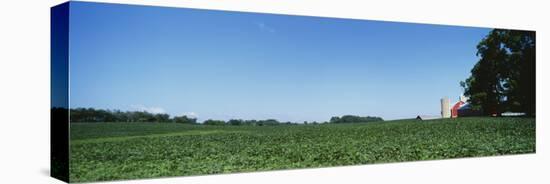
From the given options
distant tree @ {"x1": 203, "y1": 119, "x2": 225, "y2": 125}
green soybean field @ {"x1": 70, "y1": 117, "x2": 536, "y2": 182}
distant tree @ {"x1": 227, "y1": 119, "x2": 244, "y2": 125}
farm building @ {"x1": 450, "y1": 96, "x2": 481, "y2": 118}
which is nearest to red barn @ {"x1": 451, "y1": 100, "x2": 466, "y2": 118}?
farm building @ {"x1": 450, "y1": 96, "x2": 481, "y2": 118}

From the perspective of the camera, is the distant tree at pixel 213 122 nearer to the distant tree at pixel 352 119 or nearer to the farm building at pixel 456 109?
the distant tree at pixel 352 119

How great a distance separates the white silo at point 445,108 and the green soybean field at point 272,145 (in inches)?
4.7

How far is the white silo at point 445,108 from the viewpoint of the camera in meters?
12.7

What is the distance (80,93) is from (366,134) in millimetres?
5099

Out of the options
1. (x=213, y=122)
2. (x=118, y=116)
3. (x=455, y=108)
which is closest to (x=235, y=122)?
(x=213, y=122)

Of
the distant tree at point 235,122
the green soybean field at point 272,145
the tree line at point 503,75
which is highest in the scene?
the tree line at point 503,75

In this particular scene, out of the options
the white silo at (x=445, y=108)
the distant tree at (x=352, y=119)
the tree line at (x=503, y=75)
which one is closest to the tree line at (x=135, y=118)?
the distant tree at (x=352, y=119)

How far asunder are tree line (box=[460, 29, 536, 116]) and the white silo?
0.45 metres

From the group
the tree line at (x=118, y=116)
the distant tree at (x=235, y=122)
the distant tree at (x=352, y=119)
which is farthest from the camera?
the distant tree at (x=352, y=119)

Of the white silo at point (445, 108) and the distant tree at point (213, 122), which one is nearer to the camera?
the distant tree at point (213, 122)

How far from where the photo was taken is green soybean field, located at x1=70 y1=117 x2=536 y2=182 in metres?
9.59

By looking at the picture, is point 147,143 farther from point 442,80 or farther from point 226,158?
point 442,80

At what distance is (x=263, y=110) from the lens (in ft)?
36.0

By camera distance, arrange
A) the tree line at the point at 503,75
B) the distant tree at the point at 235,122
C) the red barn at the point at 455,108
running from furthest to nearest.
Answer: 1. the tree line at the point at 503,75
2. the red barn at the point at 455,108
3. the distant tree at the point at 235,122
